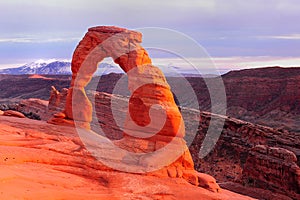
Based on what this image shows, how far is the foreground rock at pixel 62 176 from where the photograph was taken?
8.93 meters

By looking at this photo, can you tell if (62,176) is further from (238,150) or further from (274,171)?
(238,150)

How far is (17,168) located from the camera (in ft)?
32.7

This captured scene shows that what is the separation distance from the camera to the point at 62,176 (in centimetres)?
1036

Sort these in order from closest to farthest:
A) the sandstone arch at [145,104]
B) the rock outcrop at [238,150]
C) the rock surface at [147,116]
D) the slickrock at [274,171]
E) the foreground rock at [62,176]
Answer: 1. the foreground rock at [62,176]
2. the rock surface at [147,116]
3. the sandstone arch at [145,104]
4. the slickrock at [274,171]
5. the rock outcrop at [238,150]

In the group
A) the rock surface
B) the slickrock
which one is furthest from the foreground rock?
the slickrock

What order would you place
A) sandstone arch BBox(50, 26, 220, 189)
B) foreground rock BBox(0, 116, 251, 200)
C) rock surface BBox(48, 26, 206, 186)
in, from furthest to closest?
sandstone arch BBox(50, 26, 220, 189) → rock surface BBox(48, 26, 206, 186) → foreground rock BBox(0, 116, 251, 200)

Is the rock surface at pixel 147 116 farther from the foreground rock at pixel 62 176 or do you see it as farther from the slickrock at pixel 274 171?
the slickrock at pixel 274 171

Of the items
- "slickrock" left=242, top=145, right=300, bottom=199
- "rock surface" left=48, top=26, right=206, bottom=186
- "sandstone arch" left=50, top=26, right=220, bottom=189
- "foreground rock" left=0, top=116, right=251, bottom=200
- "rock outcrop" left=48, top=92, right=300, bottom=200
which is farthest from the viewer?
"rock outcrop" left=48, top=92, right=300, bottom=200

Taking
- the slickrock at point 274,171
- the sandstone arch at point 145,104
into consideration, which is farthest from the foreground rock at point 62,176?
the slickrock at point 274,171

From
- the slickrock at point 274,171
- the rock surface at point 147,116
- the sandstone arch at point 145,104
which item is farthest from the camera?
the slickrock at point 274,171

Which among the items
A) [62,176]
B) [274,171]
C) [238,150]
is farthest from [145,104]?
[238,150]

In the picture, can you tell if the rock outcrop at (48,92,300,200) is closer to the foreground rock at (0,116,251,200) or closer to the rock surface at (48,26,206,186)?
the foreground rock at (0,116,251,200)

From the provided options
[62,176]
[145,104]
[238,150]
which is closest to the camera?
[62,176]

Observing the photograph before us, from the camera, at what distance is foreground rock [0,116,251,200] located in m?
8.93
